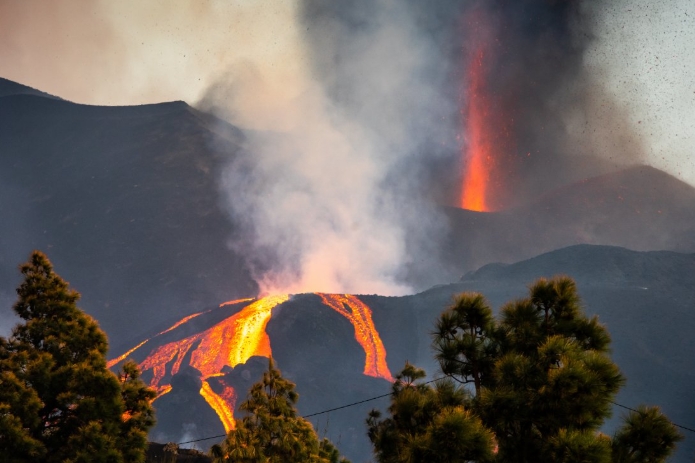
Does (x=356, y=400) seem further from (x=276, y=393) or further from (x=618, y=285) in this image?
(x=276, y=393)

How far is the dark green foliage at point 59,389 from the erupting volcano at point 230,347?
8699 cm

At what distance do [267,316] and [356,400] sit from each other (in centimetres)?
3715

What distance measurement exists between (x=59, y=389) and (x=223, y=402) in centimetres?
8539

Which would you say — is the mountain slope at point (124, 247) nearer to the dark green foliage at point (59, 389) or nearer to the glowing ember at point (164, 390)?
the glowing ember at point (164, 390)

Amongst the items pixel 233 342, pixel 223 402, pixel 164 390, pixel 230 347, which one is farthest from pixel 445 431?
pixel 233 342

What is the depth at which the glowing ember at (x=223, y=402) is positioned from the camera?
91.2 m

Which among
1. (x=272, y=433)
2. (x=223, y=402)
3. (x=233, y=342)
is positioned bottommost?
(x=272, y=433)

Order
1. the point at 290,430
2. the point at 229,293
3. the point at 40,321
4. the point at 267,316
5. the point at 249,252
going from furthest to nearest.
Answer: the point at 249,252 → the point at 229,293 → the point at 267,316 → the point at 40,321 → the point at 290,430

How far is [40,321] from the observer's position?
1416 centimetres

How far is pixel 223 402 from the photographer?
9469 cm

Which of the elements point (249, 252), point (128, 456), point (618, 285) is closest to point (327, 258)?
point (249, 252)

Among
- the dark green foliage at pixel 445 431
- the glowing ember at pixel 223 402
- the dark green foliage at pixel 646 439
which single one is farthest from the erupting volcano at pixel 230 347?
the dark green foliage at pixel 646 439

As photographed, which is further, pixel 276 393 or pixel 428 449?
pixel 276 393

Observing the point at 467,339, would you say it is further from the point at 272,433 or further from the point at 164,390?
the point at 164,390
